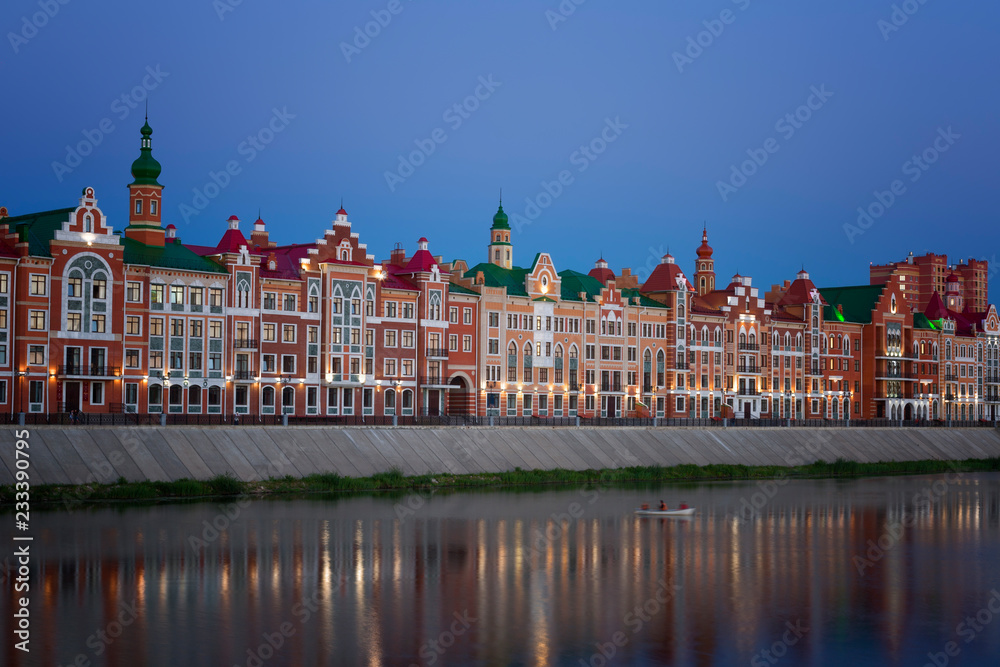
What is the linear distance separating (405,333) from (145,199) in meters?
21.9

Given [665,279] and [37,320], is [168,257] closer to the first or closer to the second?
[37,320]

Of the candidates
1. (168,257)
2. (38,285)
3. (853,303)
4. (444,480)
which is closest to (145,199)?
(168,257)

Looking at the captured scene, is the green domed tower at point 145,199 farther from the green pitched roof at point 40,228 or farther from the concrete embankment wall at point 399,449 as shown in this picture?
the concrete embankment wall at point 399,449

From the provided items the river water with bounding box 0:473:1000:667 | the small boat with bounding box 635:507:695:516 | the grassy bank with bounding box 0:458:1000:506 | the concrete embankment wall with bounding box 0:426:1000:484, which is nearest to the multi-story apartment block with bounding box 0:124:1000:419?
the concrete embankment wall with bounding box 0:426:1000:484

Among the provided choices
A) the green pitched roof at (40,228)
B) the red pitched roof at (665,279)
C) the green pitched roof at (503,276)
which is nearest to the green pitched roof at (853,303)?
the red pitched roof at (665,279)

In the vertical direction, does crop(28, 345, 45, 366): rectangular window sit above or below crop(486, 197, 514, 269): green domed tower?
below

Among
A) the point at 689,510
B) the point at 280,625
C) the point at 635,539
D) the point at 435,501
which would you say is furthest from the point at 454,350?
the point at 280,625

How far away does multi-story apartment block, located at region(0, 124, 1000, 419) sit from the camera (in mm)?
82000

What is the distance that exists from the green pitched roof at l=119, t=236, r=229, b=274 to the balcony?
7223mm

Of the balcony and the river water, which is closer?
the river water

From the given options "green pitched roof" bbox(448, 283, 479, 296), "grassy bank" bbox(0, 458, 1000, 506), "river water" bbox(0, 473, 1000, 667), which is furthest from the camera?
"green pitched roof" bbox(448, 283, 479, 296)

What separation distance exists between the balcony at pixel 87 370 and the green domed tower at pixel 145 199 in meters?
10.5

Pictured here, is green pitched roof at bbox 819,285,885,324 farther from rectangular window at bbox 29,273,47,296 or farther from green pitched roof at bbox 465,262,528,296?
rectangular window at bbox 29,273,47,296

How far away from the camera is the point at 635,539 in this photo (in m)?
57.4
